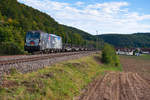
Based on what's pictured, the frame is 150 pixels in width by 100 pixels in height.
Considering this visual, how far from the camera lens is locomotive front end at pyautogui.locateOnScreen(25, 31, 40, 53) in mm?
26719

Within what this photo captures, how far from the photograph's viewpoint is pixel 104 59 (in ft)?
143

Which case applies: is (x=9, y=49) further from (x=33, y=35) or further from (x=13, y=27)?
(x=13, y=27)

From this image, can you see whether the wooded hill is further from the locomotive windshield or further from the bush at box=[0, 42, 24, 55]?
the locomotive windshield

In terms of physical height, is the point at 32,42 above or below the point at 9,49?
above

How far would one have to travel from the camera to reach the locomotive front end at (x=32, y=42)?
26.7 metres

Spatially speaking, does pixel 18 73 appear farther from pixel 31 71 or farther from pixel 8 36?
pixel 8 36

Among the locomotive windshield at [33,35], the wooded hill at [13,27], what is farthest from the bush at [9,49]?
the locomotive windshield at [33,35]

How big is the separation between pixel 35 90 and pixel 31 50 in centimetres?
1811

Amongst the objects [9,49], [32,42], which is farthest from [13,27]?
[32,42]

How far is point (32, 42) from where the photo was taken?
88.3 ft

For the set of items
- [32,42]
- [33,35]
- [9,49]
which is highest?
[33,35]

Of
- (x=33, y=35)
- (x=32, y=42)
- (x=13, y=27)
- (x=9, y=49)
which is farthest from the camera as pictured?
(x=13, y=27)

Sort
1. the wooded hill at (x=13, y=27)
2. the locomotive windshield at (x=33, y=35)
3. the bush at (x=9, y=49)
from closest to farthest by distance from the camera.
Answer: the locomotive windshield at (x=33, y=35), the bush at (x=9, y=49), the wooded hill at (x=13, y=27)

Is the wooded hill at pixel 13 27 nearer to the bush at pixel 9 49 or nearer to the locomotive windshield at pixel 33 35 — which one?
the bush at pixel 9 49
